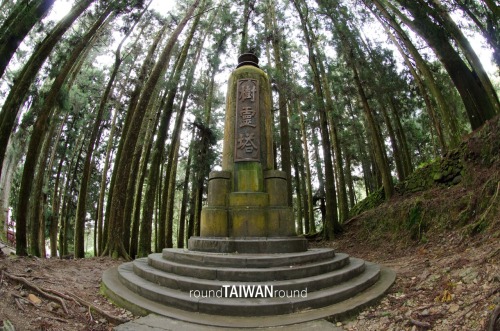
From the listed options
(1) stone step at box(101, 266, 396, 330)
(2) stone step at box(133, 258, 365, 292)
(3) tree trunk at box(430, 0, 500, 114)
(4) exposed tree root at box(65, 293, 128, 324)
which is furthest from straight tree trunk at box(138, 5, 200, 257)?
(3) tree trunk at box(430, 0, 500, 114)

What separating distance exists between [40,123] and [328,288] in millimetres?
7140

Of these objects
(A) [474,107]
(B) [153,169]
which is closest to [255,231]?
(B) [153,169]

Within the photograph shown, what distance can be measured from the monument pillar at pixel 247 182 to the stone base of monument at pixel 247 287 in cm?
70

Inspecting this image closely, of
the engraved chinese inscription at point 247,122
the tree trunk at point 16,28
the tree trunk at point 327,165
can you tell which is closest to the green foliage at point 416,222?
the tree trunk at point 327,165

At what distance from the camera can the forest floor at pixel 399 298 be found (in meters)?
2.59

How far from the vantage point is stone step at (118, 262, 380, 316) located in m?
3.24

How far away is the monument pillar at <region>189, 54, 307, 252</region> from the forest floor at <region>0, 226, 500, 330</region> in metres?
1.92

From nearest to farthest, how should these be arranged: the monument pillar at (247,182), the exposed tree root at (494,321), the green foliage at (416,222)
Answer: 1. the exposed tree root at (494,321)
2. the monument pillar at (247,182)
3. the green foliage at (416,222)

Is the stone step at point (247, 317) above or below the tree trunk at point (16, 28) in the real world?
below

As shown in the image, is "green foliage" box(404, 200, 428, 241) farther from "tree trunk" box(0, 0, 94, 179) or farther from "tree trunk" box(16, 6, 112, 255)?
"tree trunk" box(16, 6, 112, 255)

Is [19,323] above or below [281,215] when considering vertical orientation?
below

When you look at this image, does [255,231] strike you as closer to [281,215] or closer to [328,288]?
[281,215]

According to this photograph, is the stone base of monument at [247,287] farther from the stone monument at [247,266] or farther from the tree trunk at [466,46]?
the tree trunk at [466,46]

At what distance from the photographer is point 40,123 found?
641 centimetres
